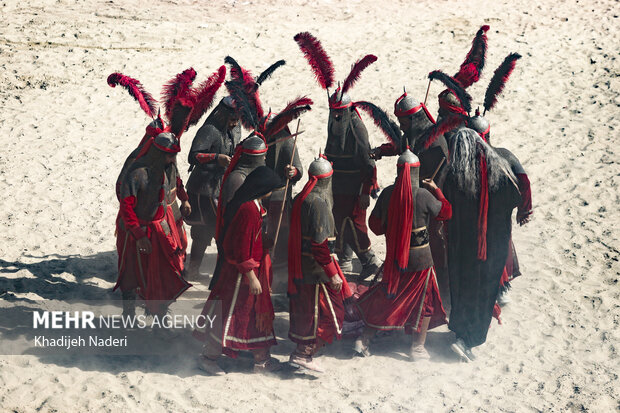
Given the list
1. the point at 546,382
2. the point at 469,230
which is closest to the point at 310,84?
the point at 469,230

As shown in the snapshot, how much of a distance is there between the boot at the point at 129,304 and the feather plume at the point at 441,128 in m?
3.24

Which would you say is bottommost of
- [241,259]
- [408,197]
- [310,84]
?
[241,259]

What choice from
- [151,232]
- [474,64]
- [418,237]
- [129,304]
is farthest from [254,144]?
[474,64]

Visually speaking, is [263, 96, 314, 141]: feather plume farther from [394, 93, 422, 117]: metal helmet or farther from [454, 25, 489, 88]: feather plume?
[454, 25, 489, 88]: feather plume

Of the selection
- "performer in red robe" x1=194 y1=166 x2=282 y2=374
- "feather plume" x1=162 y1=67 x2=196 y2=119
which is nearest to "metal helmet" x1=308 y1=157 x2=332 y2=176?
"performer in red robe" x1=194 y1=166 x2=282 y2=374

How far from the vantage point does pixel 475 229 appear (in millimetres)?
6809

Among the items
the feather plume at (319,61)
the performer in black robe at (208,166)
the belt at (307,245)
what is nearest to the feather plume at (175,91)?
the performer in black robe at (208,166)

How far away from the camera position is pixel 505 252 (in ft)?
23.0

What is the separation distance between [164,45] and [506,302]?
9.25 m

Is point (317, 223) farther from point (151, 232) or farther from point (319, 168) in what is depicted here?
point (151, 232)

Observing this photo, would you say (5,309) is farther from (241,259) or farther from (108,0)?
(108,0)

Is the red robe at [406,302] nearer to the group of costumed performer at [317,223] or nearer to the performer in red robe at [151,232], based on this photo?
the group of costumed performer at [317,223]

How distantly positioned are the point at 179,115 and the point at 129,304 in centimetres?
194

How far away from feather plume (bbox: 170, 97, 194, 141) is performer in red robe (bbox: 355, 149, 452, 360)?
2.04m
